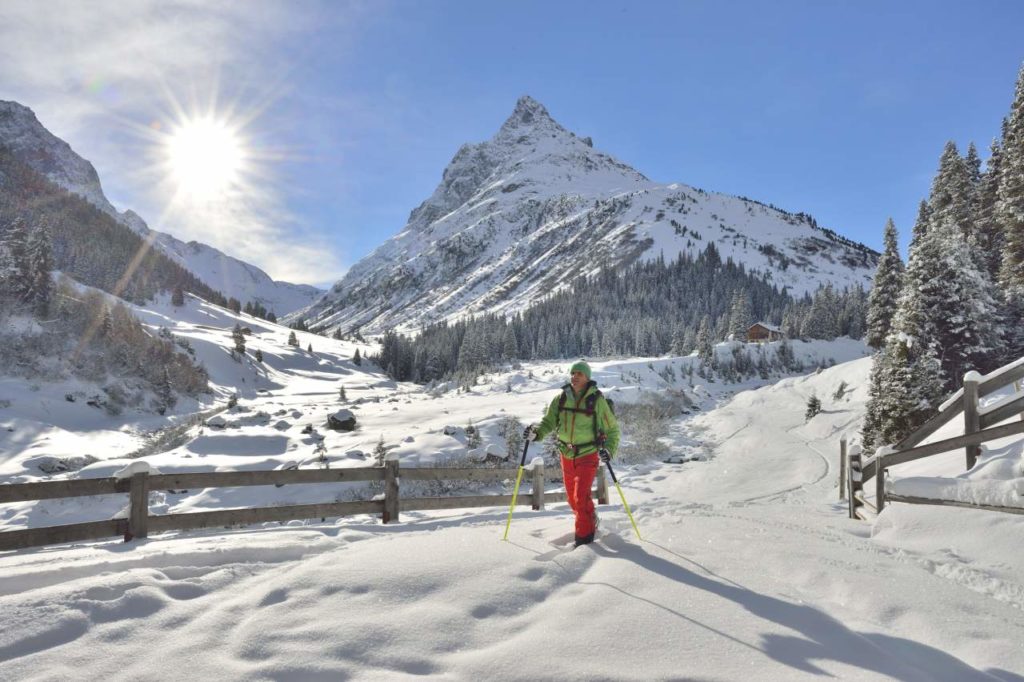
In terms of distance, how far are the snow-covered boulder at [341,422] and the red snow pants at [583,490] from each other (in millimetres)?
32663

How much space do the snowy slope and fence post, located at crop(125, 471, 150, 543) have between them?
0.37m

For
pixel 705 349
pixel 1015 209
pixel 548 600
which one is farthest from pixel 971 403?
pixel 705 349

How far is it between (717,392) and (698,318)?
248ft

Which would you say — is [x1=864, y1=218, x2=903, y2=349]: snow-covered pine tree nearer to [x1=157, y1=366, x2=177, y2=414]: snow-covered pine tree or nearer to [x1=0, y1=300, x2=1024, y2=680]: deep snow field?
[x1=0, y1=300, x2=1024, y2=680]: deep snow field

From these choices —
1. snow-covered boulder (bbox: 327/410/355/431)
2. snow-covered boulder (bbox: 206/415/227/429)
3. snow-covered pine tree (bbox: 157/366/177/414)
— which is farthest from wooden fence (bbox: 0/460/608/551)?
snow-covered pine tree (bbox: 157/366/177/414)

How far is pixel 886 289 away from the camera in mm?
36625

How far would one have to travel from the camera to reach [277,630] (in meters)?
3.68

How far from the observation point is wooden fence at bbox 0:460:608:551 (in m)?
5.85

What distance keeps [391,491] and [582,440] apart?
377cm

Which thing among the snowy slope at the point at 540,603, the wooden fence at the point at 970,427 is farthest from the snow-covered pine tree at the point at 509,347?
the snowy slope at the point at 540,603

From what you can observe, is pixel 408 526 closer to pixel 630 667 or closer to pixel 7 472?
pixel 630 667

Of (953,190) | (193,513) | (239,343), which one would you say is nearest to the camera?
(193,513)

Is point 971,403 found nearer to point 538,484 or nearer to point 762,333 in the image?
point 538,484

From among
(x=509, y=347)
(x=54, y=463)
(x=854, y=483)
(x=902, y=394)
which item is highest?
(x=509, y=347)
